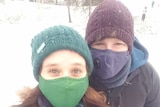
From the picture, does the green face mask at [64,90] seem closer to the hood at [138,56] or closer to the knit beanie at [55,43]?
the knit beanie at [55,43]

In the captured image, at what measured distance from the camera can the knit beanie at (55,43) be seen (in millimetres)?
1933

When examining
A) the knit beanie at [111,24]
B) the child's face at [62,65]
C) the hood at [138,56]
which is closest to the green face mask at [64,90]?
the child's face at [62,65]

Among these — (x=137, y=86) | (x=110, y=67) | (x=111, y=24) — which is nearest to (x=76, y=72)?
(x=110, y=67)

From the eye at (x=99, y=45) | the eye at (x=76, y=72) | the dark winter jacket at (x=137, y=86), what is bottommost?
the dark winter jacket at (x=137, y=86)

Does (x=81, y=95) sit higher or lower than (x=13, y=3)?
higher

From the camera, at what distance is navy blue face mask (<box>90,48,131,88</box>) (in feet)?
7.33

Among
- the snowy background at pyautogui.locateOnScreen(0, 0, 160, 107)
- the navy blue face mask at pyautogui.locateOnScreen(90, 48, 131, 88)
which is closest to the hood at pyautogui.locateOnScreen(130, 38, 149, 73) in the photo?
the navy blue face mask at pyautogui.locateOnScreen(90, 48, 131, 88)

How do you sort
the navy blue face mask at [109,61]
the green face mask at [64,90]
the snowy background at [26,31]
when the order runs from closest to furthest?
the green face mask at [64,90], the navy blue face mask at [109,61], the snowy background at [26,31]

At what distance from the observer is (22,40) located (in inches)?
449

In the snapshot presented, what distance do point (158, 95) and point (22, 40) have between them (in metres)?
9.22

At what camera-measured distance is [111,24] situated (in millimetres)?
2268

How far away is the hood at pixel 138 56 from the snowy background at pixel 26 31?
313cm

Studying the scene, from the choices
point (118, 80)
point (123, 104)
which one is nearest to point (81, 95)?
point (118, 80)

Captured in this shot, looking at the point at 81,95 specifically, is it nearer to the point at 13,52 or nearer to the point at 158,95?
the point at 158,95
